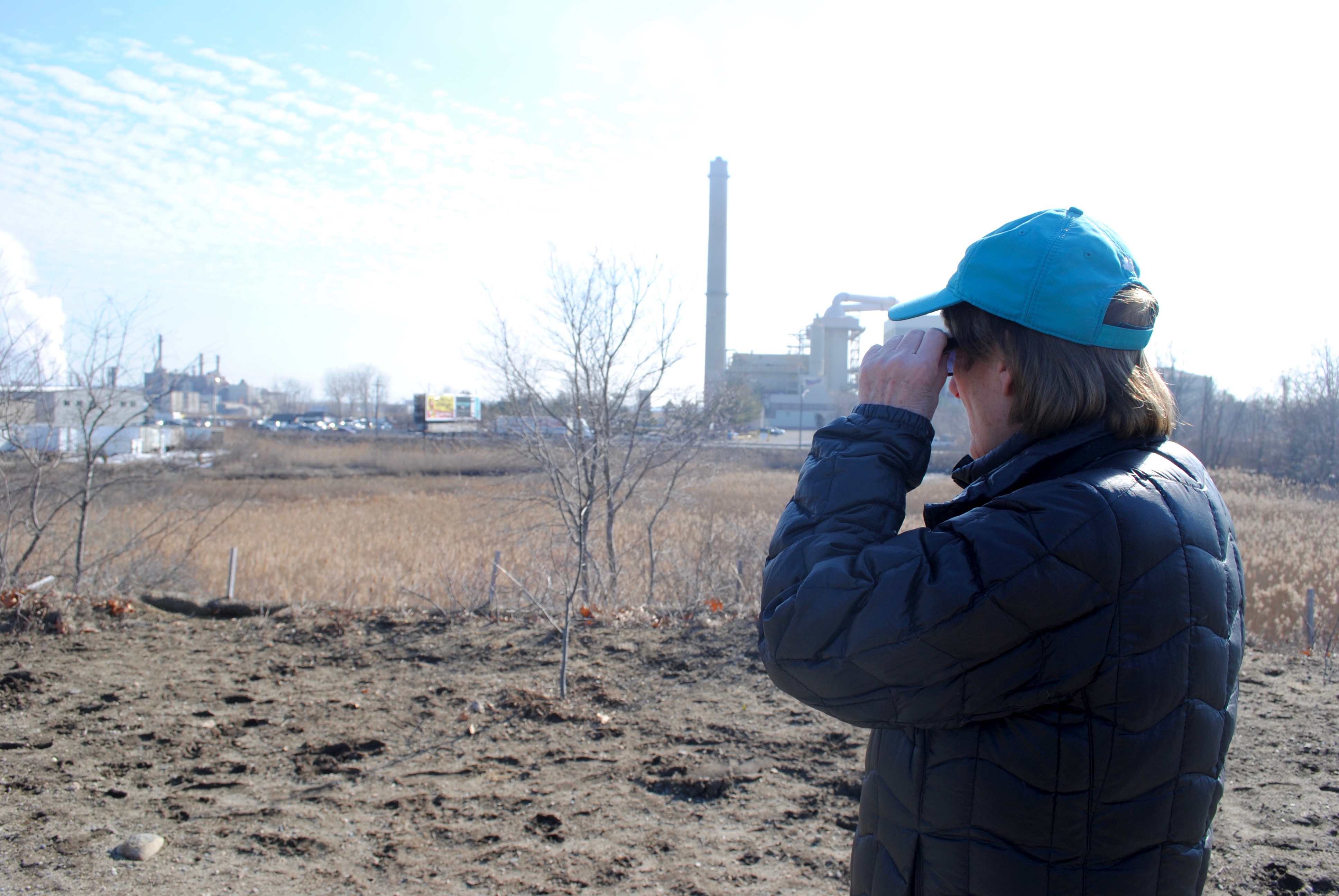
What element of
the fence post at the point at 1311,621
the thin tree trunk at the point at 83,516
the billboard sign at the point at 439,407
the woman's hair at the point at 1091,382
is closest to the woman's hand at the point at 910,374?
the woman's hair at the point at 1091,382

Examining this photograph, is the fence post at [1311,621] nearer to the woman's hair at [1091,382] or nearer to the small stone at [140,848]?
the woman's hair at [1091,382]

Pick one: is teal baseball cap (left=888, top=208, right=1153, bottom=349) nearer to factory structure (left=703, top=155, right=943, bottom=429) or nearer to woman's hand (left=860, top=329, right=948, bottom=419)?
woman's hand (left=860, top=329, right=948, bottom=419)

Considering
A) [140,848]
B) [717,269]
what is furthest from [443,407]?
[140,848]

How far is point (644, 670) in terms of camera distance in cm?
561

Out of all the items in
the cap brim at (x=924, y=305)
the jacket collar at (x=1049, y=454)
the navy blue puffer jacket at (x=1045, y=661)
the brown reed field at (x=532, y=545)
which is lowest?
the brown reed field at (x=532, y=545)

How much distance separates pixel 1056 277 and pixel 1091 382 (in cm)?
17

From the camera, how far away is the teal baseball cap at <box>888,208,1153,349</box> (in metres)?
1.25

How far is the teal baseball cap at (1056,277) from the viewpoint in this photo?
125cm

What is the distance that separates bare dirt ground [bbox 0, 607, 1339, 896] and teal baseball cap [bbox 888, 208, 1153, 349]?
2573 mm

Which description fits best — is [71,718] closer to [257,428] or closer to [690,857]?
[690,857]

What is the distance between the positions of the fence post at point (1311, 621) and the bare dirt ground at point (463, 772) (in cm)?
64

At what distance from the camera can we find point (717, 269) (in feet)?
182

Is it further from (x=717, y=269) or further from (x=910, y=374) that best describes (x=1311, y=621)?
(x=717, y=269)

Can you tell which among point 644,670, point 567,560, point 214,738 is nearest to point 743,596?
point 567,560
